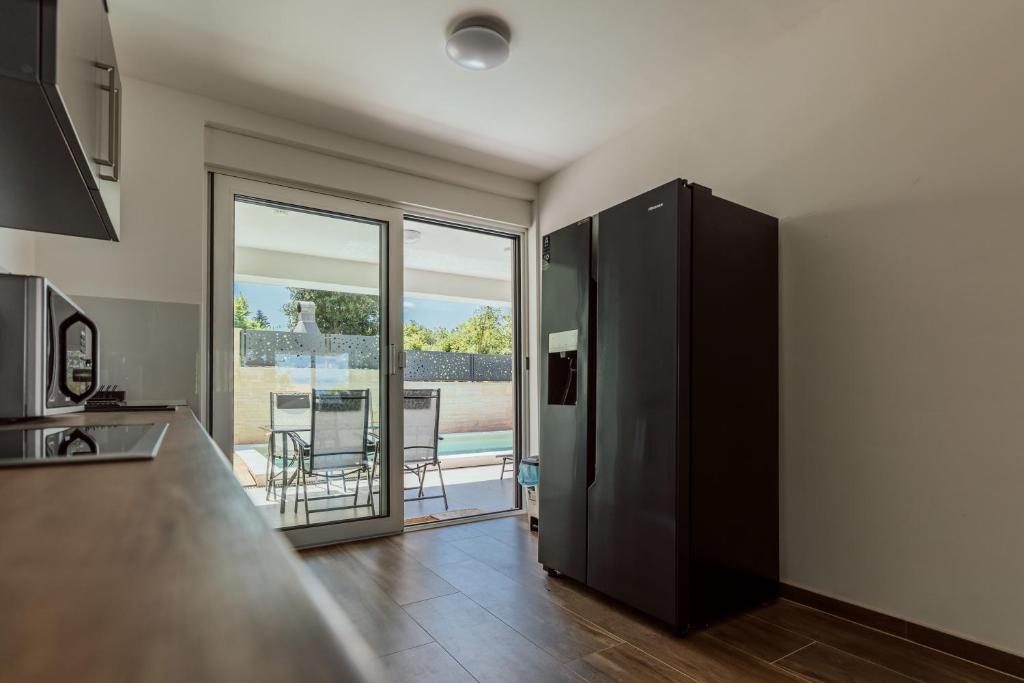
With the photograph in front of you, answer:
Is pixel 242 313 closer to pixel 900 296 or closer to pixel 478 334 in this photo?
pixel 900 296

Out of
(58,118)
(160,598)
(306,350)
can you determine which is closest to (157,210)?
(306,350)

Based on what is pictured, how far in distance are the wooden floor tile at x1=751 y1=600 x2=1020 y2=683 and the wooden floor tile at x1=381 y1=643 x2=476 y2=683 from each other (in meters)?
1.24

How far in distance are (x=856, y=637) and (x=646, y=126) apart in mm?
2649

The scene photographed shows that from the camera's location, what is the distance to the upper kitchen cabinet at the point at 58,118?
901mm

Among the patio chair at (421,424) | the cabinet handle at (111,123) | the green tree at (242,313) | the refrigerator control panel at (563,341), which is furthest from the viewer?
the patio chair at (421,424)

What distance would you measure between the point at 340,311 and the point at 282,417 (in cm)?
71

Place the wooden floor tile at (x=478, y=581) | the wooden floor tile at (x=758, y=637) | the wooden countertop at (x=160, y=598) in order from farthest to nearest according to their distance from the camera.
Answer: the wooden floor tile at (x=478, y=581) < the wooden floor tile at (x=758, y=637) < the wooden countertop at (x=160, y=598)

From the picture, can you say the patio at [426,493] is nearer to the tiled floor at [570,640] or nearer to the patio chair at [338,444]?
the patio chair at [338,444]

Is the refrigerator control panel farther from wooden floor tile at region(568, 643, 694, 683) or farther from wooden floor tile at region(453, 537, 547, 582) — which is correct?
wooden floor tile at region(568, 643, 694, 683)

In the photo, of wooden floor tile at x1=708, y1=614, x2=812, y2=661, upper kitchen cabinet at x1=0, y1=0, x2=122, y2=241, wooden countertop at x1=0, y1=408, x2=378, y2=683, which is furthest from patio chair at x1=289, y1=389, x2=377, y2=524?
wooden countertop at x1=0, y1=408, x2=378, y2=683

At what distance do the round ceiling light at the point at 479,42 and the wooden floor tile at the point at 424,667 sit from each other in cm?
240

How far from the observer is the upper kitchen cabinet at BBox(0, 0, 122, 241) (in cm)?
90

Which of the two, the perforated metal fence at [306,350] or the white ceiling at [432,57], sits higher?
the white ceiling at [432,57]

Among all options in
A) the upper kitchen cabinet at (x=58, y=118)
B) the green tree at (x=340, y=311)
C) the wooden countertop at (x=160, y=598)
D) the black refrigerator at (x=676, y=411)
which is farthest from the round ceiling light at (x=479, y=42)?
the wooden countertop at (x=160, y=598)
